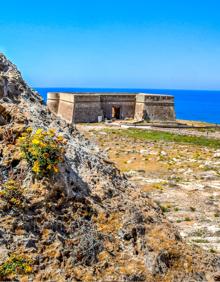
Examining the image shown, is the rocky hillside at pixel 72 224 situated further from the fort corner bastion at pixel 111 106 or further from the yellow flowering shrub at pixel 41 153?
the fort corner bastion at pixel 111 106

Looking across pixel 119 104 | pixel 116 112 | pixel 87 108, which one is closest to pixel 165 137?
pixel 87 108

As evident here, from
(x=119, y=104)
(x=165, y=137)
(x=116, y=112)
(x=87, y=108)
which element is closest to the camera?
(x=165, y=137)

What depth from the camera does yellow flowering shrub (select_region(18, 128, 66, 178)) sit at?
5.21m

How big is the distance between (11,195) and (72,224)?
0.79 meters

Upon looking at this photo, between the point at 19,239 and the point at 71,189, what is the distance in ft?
3.24

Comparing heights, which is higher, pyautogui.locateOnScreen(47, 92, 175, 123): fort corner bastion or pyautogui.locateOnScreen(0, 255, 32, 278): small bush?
pyautogui.locateOnScreen(47, 92, 175, 123): fort corner bastion

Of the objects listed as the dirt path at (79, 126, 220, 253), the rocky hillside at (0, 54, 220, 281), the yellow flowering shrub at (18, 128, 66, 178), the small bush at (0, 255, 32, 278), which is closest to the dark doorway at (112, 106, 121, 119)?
the dirt path at (79, 126, 220, 253)

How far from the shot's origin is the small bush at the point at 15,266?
→ 4.39 m

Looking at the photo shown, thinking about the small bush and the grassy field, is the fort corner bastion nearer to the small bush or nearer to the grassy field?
the grassy field

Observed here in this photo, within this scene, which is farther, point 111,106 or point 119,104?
point 119,104

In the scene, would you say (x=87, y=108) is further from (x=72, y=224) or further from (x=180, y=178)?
(x=72, y=224)

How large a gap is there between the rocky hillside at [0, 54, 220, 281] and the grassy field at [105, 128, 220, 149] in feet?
96.2

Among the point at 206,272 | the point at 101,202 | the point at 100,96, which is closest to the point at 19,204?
the point at 101,202

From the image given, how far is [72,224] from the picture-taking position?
16.9ft
